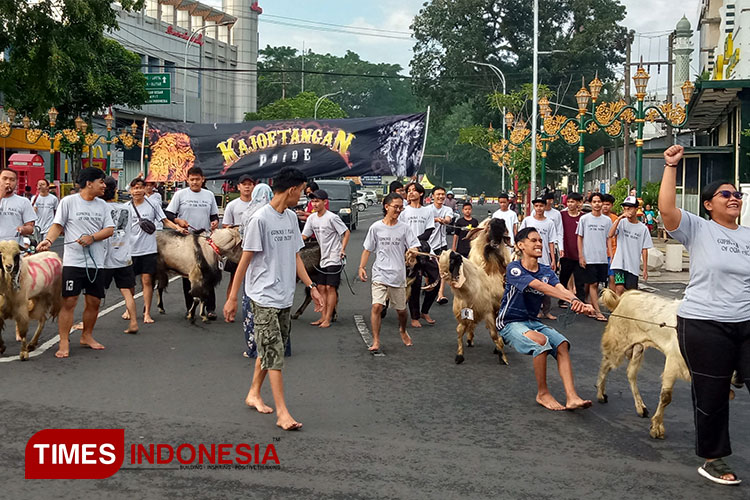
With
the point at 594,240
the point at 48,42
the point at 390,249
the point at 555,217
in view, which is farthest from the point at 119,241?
the point at 48,42

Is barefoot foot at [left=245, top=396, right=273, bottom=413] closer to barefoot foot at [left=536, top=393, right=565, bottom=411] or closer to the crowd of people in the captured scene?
the crowd of people

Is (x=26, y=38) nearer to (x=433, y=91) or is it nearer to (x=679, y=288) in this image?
(x=679, y=288)

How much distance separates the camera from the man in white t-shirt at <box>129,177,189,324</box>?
11055mm

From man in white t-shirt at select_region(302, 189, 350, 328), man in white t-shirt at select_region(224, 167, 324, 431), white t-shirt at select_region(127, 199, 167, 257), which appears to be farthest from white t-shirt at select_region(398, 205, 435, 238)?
man in white t-shirt at select_region(224, 167, 324, 431)

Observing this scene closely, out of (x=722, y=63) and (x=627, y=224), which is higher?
(x=722, y=63)

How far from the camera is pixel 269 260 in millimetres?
6371

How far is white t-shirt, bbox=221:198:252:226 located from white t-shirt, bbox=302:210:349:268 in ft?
3.16

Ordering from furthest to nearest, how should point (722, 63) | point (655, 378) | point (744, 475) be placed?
point (722, 63) < point (655, 378) < point (744, 475)

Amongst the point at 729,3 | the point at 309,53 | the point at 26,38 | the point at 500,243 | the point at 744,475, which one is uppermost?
the point at 309,53

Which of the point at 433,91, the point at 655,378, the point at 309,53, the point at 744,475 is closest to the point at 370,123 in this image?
the point at 655,378

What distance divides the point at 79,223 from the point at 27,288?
2.77 ft

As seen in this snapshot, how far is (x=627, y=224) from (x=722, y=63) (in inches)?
972

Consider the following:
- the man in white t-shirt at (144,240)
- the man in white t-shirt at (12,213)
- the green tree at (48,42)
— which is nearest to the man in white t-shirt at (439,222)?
the man in white t-shirt at (144,240)

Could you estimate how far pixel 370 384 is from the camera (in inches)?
306
